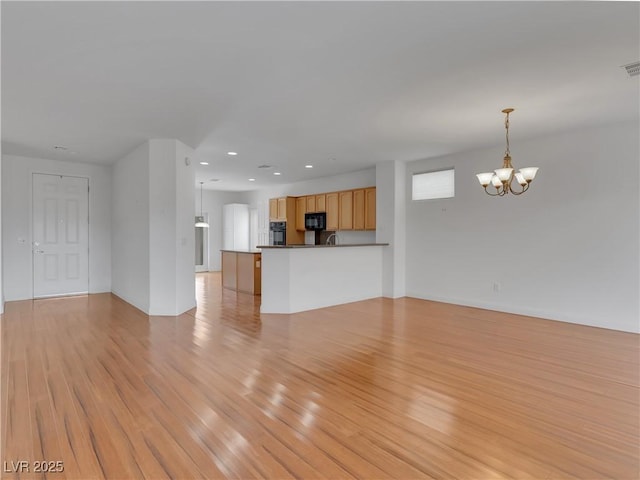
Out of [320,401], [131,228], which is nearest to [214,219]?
[131,228]

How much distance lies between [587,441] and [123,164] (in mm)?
7230

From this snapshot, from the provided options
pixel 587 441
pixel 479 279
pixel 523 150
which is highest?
pixel 523 150

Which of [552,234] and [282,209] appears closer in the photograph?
[552,234]

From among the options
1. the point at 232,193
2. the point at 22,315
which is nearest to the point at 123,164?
the point at 22,315

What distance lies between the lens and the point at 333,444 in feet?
6.64

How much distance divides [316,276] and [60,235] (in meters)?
5.10

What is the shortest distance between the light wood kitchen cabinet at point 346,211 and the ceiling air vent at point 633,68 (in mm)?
5173

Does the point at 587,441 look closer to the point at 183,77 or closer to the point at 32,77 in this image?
the point at 183,77

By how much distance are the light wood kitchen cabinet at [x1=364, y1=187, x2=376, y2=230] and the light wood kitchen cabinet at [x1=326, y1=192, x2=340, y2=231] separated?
0.82 metres

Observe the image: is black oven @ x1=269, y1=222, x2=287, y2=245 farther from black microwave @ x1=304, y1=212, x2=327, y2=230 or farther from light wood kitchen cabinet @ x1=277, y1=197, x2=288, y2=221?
black microwave @ x1=304, y1=212, x2=327, y2=230

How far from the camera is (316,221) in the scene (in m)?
8.48

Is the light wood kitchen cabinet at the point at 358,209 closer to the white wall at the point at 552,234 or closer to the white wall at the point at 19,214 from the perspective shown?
the white wall at the point at 552,234

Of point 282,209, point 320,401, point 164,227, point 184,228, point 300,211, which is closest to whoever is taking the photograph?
point 320,401

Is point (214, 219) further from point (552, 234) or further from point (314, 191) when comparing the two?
point (552, 234)
